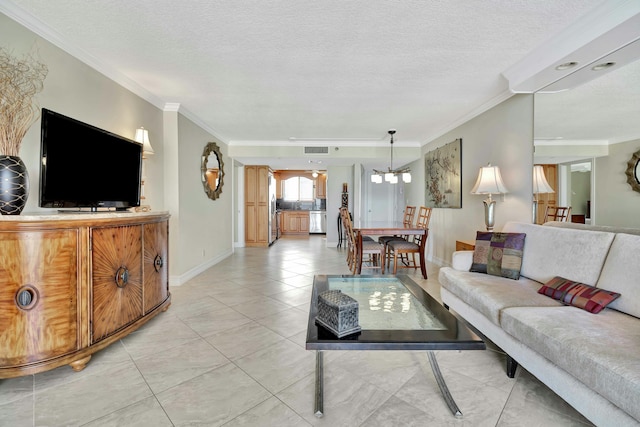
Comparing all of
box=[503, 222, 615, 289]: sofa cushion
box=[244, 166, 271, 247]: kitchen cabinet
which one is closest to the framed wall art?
box=[503, 222, 615, 289]: sofa cushion

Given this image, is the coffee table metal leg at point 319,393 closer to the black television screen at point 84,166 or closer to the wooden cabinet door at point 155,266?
the wooden cabinet door at point 155,266

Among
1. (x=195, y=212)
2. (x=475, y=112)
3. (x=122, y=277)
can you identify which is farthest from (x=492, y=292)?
(x=195, y=212)

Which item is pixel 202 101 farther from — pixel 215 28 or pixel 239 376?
pixel 239 376

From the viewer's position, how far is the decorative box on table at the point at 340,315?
136cm

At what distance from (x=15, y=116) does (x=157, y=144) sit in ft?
5.94

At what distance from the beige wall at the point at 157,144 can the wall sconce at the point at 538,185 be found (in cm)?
411

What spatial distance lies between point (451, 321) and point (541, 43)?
232 centimetres

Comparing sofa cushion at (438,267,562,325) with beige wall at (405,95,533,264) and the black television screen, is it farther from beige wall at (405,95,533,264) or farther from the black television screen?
the black television screen

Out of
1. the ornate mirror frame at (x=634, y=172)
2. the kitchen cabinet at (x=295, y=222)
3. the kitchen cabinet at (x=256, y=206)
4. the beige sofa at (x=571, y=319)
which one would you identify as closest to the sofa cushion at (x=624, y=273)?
the beige sofa at (x=571, y=319)

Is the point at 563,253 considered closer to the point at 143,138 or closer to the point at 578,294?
the point at 578,294

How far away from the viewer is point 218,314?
9.09 ft

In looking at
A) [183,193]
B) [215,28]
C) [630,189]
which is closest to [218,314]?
[183,193]

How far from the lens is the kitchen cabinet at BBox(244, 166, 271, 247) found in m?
7.23

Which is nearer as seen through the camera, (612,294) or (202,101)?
(612,294)
